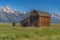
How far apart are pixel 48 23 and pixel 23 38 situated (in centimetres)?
4078

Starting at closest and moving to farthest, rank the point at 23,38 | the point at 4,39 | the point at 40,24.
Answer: the point at 4,39 < the point at 23,38 < the point at 40,24

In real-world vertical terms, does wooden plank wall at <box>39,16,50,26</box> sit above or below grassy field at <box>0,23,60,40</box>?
above

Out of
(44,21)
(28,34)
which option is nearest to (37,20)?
(44,21)

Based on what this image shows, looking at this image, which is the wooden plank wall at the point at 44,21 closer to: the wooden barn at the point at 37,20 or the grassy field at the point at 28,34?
the wooden barn at the point at 37,20

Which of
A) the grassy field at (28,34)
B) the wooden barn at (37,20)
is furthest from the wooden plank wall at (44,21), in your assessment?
the grassy field at (28,34)

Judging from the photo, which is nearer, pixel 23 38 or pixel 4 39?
pixel 4 39

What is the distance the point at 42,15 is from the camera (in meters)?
63.5

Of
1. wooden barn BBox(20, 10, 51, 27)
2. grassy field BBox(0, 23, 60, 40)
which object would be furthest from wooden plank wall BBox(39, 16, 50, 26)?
grassy field BBox(0, 23, 60, 40)

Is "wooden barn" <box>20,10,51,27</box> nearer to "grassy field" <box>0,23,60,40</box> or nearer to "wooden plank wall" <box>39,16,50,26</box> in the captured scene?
"wooden plank wall" <box>39,16,50,26</box>

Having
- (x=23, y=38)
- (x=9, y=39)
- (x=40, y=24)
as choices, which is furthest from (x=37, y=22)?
(x=9, y=39)

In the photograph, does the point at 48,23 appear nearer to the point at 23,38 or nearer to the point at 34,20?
the point at 34,20

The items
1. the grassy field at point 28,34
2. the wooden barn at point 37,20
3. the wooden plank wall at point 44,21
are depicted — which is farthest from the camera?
the wooden plank wall at point 44,21

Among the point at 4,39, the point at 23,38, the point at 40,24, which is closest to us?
the point at 4,39

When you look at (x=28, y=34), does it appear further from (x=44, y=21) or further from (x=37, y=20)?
(x=44, y=21)
